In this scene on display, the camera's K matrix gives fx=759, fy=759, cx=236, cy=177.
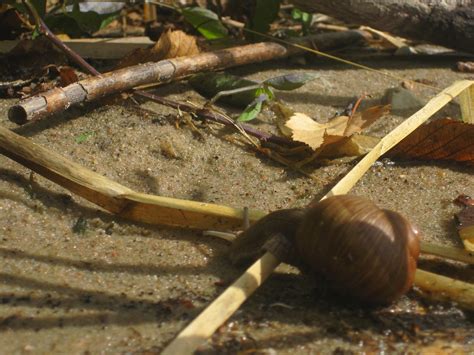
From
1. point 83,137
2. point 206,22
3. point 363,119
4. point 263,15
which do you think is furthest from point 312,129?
point 206,22

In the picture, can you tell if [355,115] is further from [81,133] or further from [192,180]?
[81,133]

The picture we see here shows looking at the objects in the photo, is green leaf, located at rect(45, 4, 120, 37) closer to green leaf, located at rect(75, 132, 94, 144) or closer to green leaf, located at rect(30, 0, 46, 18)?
green leaf, located at rect(30, 0, 46, 18)

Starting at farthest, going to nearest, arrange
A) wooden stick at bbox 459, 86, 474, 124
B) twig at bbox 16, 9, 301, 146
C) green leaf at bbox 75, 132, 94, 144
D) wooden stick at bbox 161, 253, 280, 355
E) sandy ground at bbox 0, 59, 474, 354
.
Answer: wooden stick at bbox 459, 86, 474, 124 < twig at bbox 16, 9, 301, 146 < green leaf at bbox 75, 132, 94, 144 < sandy ground at bbox 0, 59, 474, 354 < wooden stick at bbox 161, 253, 280, 355

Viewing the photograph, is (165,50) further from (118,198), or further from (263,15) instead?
(118,198)


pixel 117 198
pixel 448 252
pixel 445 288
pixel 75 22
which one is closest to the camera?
pixel 445 288

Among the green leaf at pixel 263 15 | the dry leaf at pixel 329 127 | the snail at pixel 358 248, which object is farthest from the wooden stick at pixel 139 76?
the snail at pixel 358 248

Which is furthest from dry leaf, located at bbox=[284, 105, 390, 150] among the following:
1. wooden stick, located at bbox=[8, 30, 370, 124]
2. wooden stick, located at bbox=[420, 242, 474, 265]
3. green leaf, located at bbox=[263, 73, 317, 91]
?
wooden stick, located at bbox=[420, 242, 474, 265]

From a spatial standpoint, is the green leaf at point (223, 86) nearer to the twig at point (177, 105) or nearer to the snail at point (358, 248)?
the twig at point (177, 105)
